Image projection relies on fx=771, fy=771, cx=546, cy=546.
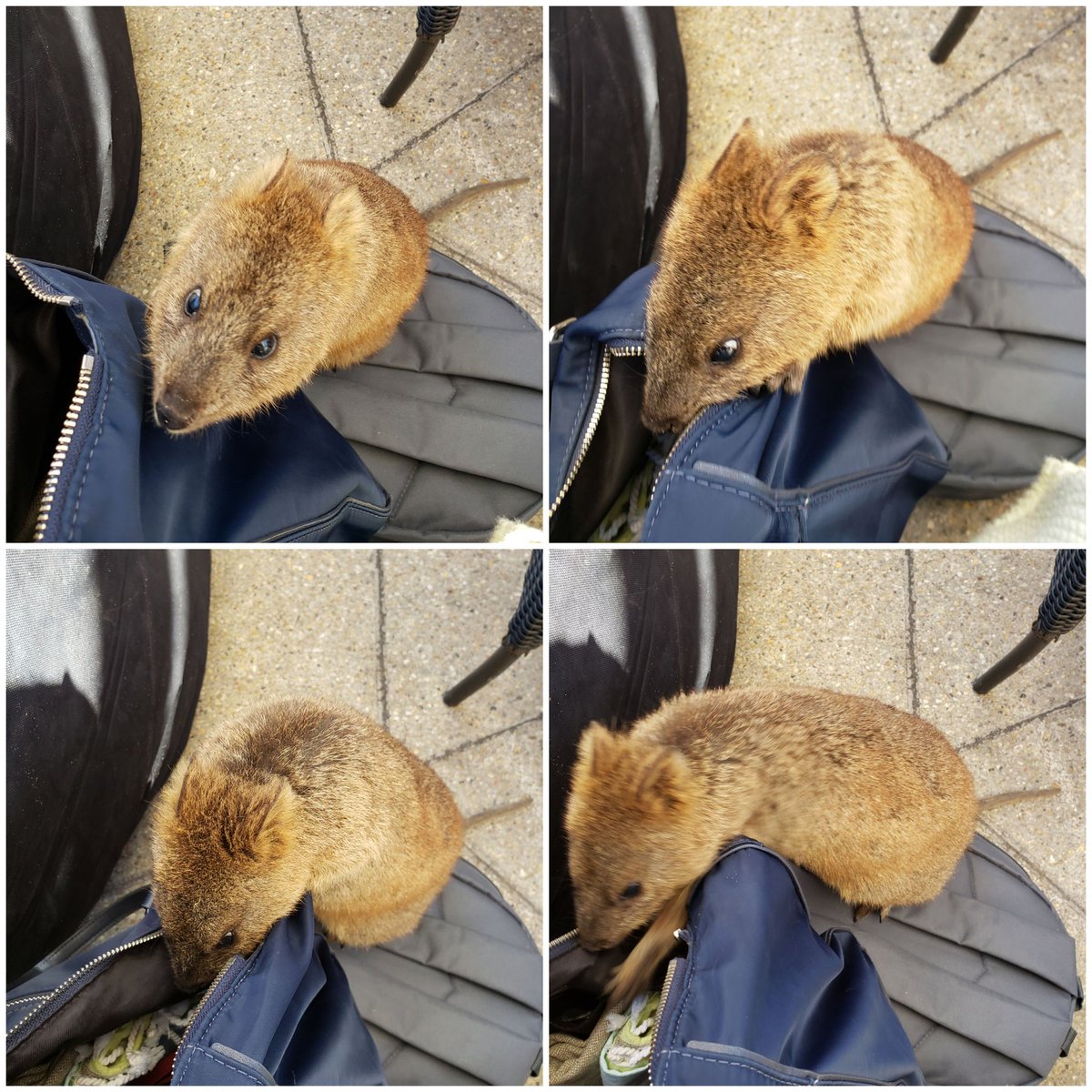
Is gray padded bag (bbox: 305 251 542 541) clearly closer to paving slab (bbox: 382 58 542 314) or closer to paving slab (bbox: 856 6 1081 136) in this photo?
paving slab (bbox: 382 58 542 314)

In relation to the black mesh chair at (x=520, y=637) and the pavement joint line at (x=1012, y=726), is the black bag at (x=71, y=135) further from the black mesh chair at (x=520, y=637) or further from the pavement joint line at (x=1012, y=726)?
the pavement joint line at (x=1012, y=726)

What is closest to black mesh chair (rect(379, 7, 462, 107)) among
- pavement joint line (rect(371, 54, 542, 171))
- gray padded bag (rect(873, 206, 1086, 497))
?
pavement joint line (rect(371, 54, 542, 171))

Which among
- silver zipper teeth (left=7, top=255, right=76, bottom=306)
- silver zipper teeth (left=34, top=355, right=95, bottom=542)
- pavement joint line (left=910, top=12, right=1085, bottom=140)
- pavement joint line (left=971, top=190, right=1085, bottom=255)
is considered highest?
pavement joint line (left=910, top=12, right=1085, bottom=140)

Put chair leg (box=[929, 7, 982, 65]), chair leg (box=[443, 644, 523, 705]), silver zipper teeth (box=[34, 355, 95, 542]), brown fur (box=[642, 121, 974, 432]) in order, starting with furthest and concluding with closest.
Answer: chair leg (box=[929, 7, 982, 65]), chair leg (box=[443, 644, 523, 705]), brown fur (box=[642, 121, 974, 432]), silver zipper teeth (box=[34, 355, 95, 542])

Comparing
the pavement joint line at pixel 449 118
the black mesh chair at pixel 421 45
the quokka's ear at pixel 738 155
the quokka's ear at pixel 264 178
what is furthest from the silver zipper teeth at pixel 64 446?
the quokka's ear at pixel 738 155

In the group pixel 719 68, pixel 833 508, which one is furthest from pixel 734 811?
→ pixel 719 68

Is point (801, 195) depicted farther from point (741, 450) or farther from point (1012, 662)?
point (1012, 662)

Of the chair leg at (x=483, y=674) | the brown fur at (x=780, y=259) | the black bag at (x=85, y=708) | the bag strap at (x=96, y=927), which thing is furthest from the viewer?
the chair leg at (x=483, y=674)
